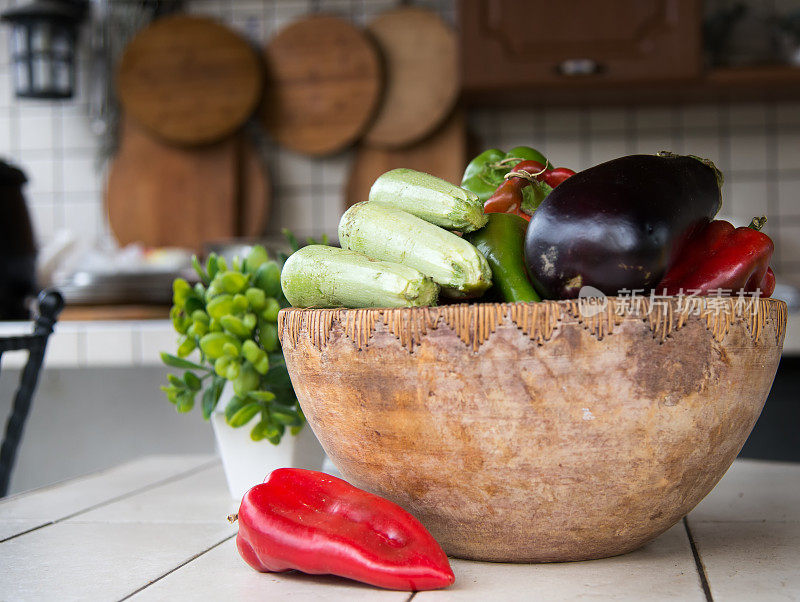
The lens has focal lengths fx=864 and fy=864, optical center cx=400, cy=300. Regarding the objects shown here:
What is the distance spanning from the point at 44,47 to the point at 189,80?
0.43 metres

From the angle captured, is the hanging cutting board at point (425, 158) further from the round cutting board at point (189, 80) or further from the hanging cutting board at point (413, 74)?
the round cutting board at point (189, 80)

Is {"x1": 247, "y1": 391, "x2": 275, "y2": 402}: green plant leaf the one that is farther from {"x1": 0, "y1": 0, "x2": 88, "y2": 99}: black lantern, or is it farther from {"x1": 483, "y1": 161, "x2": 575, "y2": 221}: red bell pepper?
{"x1": 0, "y1": 0, "x2": 88, "y2": 99}: black lantern

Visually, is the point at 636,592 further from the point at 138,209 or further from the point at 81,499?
the point at 138,209

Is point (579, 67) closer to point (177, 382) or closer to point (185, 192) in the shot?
point (185, 192)

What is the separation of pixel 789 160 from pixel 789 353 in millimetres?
1165

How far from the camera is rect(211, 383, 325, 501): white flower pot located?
0.79 meters

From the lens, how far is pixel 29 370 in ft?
3.17

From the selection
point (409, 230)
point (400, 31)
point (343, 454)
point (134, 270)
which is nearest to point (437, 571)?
point (343, 454)

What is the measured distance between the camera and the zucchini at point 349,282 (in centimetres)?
54

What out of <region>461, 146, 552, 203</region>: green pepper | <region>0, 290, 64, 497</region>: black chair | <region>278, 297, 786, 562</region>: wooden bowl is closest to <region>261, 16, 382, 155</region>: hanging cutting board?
<region>0, 290, 64, 497</region>: black chair

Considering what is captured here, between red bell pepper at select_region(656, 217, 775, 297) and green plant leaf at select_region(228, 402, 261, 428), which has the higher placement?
red bell pepper at select_region(656, 217, 775, 297)

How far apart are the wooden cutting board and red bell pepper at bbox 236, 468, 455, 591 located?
226 cm

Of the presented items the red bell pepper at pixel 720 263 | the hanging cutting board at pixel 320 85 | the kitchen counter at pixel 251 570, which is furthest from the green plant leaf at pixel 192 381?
the hanging cutting board at pixel 320 85

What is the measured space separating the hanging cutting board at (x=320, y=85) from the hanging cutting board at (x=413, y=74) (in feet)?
0.19
